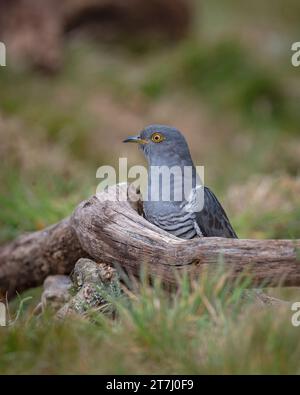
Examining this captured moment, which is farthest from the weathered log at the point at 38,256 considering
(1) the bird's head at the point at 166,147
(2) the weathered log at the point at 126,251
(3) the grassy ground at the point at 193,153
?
(1) the bird's head at the point at 166,147

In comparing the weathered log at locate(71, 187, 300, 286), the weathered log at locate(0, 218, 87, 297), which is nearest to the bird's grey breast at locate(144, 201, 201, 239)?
the weathered log at locate(71, 187, 300, 286)

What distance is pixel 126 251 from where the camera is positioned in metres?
4.64

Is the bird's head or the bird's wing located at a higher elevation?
the bird's head

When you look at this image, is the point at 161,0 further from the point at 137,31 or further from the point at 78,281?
the point at 78,281

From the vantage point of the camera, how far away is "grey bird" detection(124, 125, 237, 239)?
497cm

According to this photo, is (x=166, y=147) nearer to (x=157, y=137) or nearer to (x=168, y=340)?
(x=157, y=137)

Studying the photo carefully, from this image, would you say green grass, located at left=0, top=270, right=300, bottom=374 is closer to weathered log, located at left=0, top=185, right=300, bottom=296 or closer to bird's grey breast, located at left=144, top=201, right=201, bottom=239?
weathered log, located at left=0, top=185, right=300, bottom=296

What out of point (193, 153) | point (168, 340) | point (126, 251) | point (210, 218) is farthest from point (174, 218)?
point (193, 153)

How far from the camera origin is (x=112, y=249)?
473 cm

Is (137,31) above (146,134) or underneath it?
above

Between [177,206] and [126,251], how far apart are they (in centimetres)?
56
